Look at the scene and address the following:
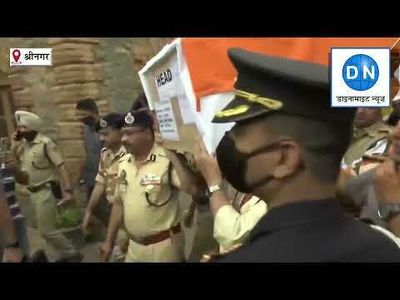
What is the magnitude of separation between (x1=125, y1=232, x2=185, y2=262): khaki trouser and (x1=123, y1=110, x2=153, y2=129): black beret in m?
0.65

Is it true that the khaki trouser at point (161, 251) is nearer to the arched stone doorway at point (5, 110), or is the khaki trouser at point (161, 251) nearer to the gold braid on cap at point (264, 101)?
the arched stone doorway at point (5, 110)

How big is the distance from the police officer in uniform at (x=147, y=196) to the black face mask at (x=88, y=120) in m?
0.18

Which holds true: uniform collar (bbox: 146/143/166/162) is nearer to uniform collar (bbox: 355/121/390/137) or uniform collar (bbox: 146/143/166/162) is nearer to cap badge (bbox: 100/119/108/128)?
cap badge (bbox: 100/119/108/128)

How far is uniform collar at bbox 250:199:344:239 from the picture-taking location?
6.29 ft

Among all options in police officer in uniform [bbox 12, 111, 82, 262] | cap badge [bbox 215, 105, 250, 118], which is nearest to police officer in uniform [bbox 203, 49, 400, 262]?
cap badge [bbox 215, 105, 250, 118]

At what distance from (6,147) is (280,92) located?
7.65 ft

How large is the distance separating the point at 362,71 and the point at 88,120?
60.0 inches

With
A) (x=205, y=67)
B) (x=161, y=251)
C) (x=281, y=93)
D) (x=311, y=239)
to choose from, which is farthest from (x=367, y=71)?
(x=311, y=239)

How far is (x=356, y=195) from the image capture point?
3869 millimetres

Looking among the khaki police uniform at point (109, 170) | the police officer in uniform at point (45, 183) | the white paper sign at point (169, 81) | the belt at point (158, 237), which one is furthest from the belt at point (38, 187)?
the white paper sign at point (169, 81)

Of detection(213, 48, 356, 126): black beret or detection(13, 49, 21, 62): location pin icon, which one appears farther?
detection(13, 49, 21, 62): location pin icon

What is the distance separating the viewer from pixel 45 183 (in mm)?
4180

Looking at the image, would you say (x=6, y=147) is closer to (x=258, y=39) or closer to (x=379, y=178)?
(x=258, y=39)

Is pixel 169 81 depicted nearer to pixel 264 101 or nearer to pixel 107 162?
pixel 107 162
